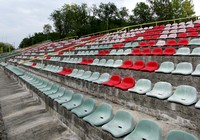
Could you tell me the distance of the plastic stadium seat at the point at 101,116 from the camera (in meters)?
3.42

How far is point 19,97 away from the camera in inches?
318

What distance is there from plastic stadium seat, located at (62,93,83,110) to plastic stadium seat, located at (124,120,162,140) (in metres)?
1.91

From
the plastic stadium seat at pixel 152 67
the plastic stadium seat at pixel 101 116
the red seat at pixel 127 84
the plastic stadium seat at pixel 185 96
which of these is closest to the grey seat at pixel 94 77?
the red seat at pixel 127 84

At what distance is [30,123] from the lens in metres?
5.11

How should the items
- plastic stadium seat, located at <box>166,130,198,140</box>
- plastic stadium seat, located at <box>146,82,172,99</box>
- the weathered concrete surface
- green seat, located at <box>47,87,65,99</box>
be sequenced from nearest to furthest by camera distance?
1. plastic stadium seat, located at <box>166,130,198,140</box>
2. plastic stadium seat, located at <box>146,82,172,99</box>
3. the weathered concrete surface
4. green seat, located at <box>47,87,65,99</box>

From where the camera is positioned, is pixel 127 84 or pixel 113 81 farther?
pixel 113 81

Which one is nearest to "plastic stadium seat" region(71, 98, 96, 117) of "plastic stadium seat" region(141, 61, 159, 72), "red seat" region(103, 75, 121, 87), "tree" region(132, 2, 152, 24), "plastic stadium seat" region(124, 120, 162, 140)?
"red seat" region(103, 75, 121, 87)

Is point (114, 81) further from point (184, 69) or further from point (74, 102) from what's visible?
point (184, 69)

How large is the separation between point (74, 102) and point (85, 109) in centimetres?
66

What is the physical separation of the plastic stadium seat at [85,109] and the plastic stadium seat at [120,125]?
759 millimetres

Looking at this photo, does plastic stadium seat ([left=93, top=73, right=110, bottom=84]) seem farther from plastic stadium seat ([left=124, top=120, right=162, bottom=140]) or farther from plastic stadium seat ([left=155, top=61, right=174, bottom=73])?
plastic stadium seat ([left=124, top=120, right=162, bottom=140])

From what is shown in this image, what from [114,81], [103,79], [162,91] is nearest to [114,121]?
[162,91]

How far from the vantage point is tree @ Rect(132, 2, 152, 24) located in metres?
35.0

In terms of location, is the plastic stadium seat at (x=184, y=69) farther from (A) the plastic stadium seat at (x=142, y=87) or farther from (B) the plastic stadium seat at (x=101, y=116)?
(B) the plastic stadium seat at (x=101, y=116)
